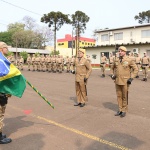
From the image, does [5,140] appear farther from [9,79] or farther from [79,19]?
[79,19]

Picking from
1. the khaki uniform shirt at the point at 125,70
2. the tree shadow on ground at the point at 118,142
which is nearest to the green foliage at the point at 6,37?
the khaki uniform shirt at the point at 125,70

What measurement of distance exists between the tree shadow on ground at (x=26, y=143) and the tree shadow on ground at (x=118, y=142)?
0.98 m

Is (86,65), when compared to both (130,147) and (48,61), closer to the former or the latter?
(130,147)

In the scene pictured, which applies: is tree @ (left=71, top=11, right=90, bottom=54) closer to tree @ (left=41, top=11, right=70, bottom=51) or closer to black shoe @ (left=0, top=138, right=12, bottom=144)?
tree @ (left=41, top=11, right=70, bottom=51)

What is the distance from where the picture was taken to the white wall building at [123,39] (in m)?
32.6

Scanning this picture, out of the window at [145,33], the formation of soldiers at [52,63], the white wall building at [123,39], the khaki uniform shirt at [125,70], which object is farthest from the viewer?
the window at [145,33]

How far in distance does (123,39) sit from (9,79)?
3415cm

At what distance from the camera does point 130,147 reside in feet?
14.6

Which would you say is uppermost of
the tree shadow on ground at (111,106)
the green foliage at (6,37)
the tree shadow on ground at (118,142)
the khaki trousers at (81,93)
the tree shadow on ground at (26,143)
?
the green foliage at (6,37)

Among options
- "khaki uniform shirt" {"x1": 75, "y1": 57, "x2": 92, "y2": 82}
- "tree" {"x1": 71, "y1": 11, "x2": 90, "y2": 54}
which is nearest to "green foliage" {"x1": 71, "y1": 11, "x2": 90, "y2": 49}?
"tree" {"x1": 71, "y1": 11, "x2": 90, "y2": 54}

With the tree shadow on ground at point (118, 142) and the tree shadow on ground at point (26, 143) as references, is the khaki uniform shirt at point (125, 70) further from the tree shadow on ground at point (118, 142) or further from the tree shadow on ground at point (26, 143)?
the tree shadow on ground at point (26, 143)

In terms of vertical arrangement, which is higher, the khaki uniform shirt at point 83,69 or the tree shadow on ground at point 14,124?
the khaki uniform shirt at point 83,69

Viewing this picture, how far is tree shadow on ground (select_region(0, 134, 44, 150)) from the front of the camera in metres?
4.40

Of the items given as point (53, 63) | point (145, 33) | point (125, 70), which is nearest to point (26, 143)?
point (125, 70)
